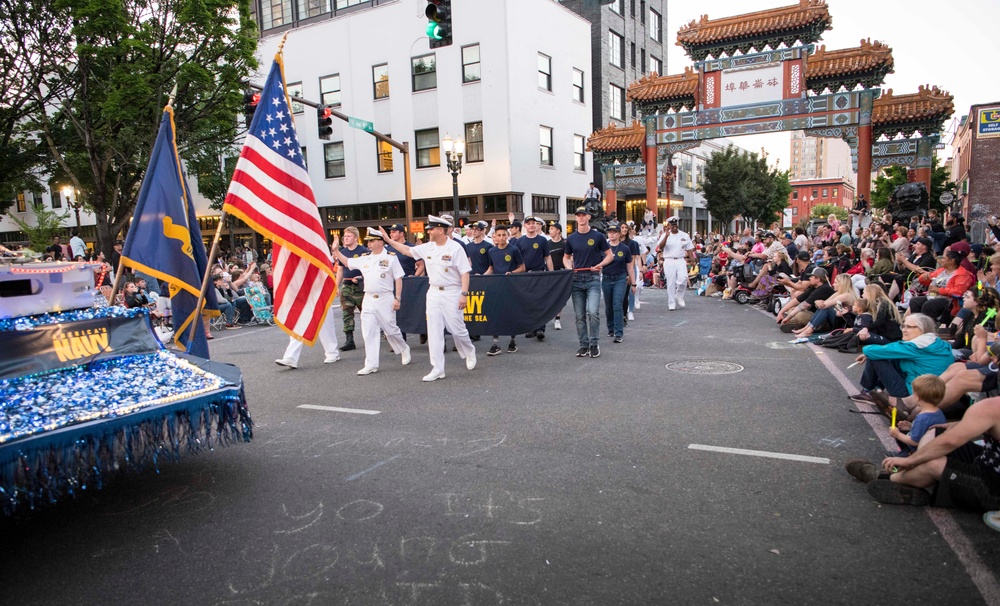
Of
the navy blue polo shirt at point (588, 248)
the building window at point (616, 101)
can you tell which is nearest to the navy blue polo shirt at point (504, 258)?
the navy blue polo shirt at point (588, 248)

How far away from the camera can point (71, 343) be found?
14.6ft

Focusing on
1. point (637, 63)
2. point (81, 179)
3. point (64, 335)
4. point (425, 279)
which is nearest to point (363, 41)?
point (81, 179)

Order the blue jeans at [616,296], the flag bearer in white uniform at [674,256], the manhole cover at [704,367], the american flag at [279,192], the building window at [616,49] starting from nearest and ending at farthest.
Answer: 1. the american flag at [279,192]
2. the manhole cover at [704,367]
3. the blue jeans at [616,296]
4. the flag bearer in white uniform at [674,256]
5. the building window at [616,49]

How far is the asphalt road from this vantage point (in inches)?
123

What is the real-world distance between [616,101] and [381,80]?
14575mm

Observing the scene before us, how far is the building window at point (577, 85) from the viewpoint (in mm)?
29469

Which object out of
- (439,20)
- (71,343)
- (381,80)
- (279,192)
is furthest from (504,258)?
(381,80)

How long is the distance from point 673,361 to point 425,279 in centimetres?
404

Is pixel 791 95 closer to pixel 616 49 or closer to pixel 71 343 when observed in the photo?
pixel 616 49

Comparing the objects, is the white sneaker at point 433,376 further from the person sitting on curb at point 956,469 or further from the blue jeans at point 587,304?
the person sitting on curb at point 956,469

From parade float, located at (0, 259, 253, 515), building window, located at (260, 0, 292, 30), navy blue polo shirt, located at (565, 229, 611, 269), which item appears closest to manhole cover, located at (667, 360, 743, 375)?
navy blue polo shirt, located at (565, 229, 611, 269)

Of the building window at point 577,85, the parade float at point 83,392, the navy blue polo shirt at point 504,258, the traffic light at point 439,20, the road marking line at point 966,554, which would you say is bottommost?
the road marking line at point 966,554

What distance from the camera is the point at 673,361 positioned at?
8312 millimetres

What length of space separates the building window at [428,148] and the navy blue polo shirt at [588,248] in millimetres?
19020
